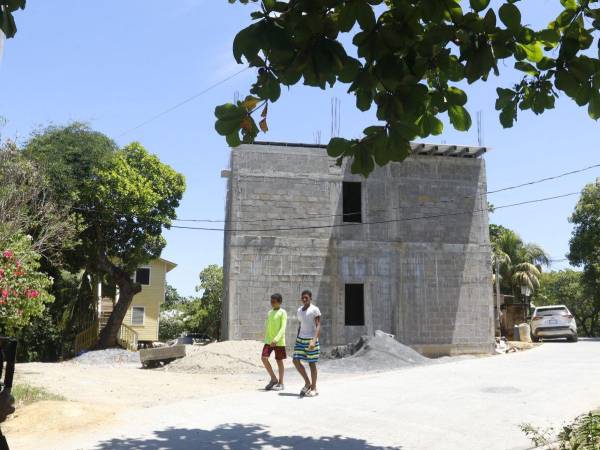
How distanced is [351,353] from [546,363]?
18.0ft

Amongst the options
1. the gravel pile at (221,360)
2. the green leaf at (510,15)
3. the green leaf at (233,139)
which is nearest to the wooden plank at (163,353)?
the gravel pile at (221,360)

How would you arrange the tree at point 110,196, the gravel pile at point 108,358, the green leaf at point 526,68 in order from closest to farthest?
the green leaf at point 526,68 → the gravel pile at point 108,358 → the tree at point 110,196

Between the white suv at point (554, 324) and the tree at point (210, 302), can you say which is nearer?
the white suv at point (554, 324)

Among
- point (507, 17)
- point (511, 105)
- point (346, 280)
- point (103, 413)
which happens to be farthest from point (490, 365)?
point (507, 17)

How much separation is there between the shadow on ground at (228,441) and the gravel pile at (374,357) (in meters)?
8.70

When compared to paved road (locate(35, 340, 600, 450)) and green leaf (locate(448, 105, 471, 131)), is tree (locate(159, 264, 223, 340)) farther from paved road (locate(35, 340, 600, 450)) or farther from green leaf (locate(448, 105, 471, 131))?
green leaf (locate(448, 105, 471, 131))

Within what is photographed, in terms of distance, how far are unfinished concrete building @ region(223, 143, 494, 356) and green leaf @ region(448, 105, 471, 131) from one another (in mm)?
14933

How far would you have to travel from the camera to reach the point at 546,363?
13.3m

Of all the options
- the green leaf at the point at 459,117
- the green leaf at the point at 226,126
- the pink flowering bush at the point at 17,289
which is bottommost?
the pink flowering bush at the point at 17,289

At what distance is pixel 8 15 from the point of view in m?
3.52

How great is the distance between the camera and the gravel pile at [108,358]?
722 inches

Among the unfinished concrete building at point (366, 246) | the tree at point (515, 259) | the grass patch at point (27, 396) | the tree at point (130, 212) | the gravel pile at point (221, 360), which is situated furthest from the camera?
the tree at point (515, 259)

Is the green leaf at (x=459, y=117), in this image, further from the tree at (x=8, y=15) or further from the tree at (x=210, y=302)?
the tree at (x=210, y=302)

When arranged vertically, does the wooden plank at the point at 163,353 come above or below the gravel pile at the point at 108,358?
above
